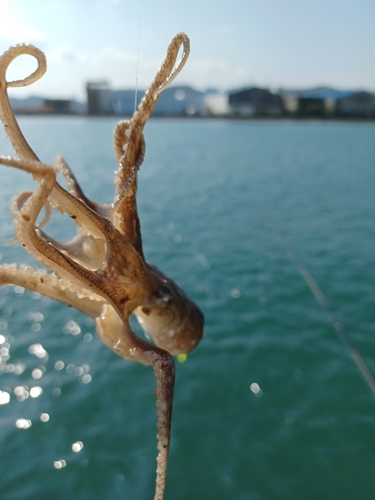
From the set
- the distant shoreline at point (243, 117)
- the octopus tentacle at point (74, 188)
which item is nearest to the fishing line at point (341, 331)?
the octopus tentacle at point (74, 188)

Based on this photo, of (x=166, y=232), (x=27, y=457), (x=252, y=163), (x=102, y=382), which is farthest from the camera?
(x=252, y=163)

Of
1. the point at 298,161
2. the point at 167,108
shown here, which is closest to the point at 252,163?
the point at 298,161

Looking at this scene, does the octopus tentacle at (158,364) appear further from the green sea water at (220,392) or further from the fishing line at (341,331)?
the fishing line at (341,331)

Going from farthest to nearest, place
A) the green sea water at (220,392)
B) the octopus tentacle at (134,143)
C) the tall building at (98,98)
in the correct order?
the tall building at (98,98)
the green sea water at (220,392)
the octopus tentacle at (134,143)

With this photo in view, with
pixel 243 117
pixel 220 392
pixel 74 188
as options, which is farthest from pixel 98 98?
pixel 74 188

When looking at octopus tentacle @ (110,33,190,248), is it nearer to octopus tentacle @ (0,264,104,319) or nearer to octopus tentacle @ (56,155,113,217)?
octopus tentacle @ (56,155,113,217)

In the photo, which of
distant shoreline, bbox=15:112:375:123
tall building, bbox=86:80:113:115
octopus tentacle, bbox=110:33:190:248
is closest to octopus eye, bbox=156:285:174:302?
octopus tentacle, bbox=110:33:190:248

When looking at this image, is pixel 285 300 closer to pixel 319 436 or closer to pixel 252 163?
pixel 319 436

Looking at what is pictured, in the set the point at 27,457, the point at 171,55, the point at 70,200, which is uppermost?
the point at 171,55
